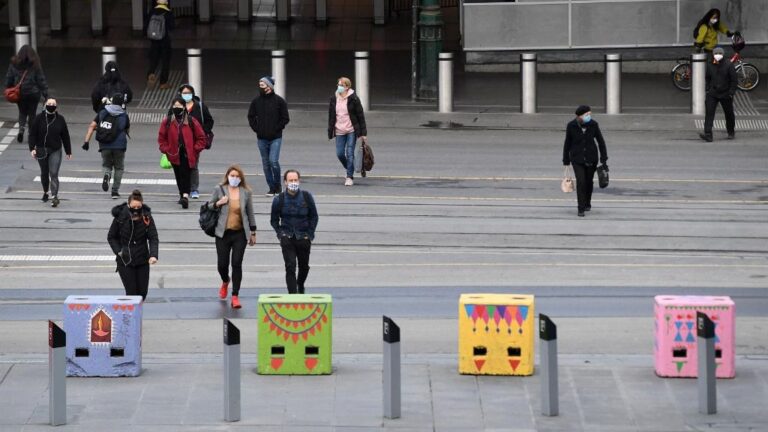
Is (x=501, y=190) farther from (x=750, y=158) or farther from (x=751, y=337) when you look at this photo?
(x=751, y=337)

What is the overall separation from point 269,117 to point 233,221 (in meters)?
5.60

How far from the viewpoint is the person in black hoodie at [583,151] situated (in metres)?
20.3

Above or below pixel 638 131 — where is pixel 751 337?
below

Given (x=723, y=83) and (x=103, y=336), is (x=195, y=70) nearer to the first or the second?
(x=723, y=83)

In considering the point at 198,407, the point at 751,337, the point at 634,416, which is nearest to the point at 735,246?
the point at 751,337

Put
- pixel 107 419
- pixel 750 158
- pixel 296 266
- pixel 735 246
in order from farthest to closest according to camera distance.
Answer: pixel 750 158 → pixel 735 246 → pixel 296 266 → pixel 107 419

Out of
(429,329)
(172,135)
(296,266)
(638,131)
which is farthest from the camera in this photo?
(638,131)

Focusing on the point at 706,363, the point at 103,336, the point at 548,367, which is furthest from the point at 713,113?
the point at 103,336

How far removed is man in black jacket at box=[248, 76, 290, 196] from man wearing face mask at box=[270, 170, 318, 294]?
5.39 m

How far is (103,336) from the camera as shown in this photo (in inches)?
540

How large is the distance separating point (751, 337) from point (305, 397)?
4.38 meters

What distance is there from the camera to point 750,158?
963 inches

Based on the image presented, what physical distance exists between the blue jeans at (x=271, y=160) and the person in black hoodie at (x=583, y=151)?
382 centimetres

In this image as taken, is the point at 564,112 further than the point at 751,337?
Yes
